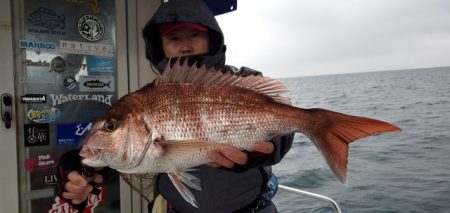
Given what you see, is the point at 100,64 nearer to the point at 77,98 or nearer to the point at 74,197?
the point at 77,98

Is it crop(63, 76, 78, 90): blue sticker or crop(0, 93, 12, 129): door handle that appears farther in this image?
crop(63, 76, 78, 90): blue sticker

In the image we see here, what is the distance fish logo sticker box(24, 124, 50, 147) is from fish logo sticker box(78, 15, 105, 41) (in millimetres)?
856

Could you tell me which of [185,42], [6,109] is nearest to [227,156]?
[185,42]

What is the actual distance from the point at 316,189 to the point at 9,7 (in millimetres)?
8194

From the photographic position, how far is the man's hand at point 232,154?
141cm

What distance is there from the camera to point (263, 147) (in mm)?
1506

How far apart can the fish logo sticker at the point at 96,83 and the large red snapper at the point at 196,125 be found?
2107 millimetres

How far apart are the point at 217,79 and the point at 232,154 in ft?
0.97

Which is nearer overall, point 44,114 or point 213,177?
point 213,177

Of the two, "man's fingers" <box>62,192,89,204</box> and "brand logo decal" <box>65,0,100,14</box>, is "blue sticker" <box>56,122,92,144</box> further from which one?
"man's fingers" <box>62,192,89,204</box>

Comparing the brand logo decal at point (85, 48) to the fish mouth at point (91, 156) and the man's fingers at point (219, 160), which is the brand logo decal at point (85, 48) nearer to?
the fish mouth at point (91, 156)

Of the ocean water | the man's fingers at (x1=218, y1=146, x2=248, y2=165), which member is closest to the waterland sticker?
the man's fingers at (x1=218, y1=146, x2=248, y2=165)

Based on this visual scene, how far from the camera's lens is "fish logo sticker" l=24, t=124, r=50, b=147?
118 inches

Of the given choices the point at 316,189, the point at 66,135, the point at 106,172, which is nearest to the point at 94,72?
the point at 66,135
